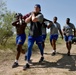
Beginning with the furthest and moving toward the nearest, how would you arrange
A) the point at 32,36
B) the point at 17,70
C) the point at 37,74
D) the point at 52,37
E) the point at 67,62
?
the point at 52,37, the point at 67,62, the point at 32,36, the point at 17,70, the point at 37,74

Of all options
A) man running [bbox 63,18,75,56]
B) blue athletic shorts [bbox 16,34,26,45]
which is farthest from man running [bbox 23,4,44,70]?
man running [bbox 63,18,75,56]

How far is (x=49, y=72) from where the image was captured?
7207 mm

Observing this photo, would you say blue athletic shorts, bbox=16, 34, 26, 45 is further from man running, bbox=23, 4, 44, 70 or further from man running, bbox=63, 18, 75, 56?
man running, bbox=63, 18, 75, 56

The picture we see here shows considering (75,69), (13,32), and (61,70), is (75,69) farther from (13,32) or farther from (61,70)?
(13,32)

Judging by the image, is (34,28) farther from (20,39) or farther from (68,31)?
(68,31)

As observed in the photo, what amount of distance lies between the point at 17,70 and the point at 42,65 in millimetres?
1209

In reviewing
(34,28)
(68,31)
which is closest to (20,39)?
(34,28)

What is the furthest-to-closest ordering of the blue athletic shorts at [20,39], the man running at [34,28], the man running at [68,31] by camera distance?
the man running at [68,31] < the blue athletic shorts at [20,39] < the man running at [34,28]

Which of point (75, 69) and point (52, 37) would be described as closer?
point (75, 69)

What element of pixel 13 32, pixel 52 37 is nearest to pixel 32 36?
pixel 52 37

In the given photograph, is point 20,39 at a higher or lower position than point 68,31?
lower

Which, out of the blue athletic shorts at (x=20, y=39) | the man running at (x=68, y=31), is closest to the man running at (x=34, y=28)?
the blue athletic shorts at (x=20, y=39)

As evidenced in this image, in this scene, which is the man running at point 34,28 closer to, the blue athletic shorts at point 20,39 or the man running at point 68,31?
the blue athletic shorts at point 20,39

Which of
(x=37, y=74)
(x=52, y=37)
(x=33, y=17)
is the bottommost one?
(x=37, y=74)
